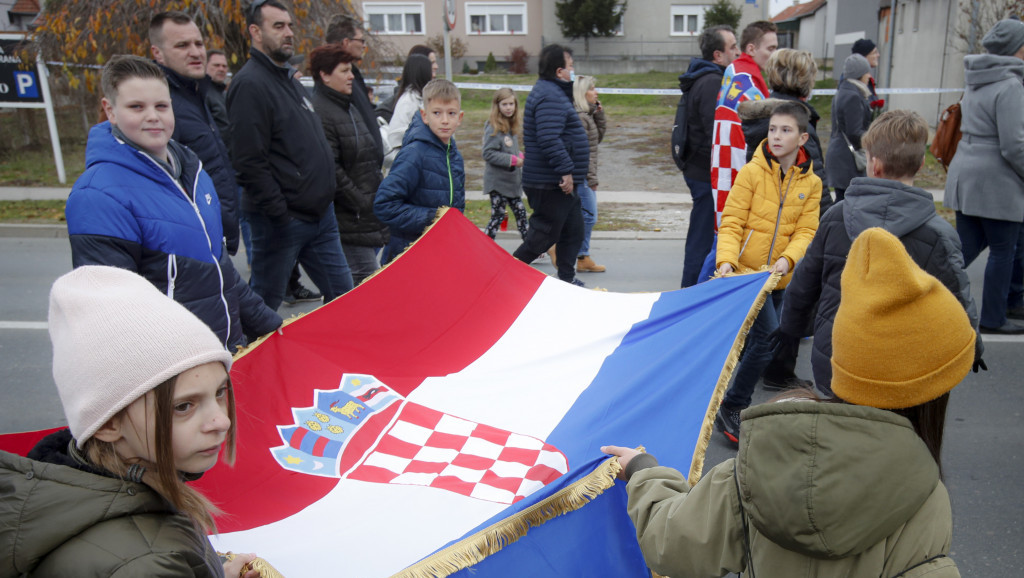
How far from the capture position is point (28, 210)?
10.4 meters

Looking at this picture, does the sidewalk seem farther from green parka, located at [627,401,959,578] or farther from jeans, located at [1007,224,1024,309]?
green parka, located at [627,401,959,578]

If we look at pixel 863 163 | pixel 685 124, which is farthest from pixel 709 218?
pixel 863 163

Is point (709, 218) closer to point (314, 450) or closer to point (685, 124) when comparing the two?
point (685, 124)

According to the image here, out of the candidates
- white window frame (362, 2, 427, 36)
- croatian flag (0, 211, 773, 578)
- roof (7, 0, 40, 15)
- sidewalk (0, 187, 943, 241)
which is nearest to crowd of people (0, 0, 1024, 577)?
croatian flag (0, 211, 773, 578)

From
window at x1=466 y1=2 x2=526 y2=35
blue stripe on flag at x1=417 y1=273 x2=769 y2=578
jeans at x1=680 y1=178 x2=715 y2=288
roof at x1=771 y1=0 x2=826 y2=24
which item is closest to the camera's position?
blue stripe on flag at x1=417 y1=273 x2=769 y2=578

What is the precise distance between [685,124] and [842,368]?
489 centimetres

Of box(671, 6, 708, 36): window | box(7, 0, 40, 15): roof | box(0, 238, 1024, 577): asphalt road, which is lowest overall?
box(0, 238, 1024, 577): asphalt road

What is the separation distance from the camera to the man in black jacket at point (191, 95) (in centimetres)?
447

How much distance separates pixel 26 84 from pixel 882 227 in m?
13.5

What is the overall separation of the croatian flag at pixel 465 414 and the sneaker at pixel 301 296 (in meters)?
2.83

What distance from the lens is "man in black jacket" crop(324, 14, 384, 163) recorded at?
19.1 ft

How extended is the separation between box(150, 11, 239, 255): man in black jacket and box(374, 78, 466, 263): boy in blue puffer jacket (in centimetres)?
88

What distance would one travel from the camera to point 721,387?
3.13 m

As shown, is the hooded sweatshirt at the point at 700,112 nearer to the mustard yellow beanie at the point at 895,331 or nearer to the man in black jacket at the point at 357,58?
the man in black jacket at the point at 357,58
